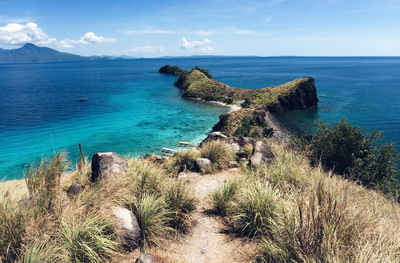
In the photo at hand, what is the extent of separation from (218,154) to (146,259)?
303 inches

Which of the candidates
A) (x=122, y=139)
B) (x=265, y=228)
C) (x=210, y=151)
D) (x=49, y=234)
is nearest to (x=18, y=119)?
(x=122, y=139)

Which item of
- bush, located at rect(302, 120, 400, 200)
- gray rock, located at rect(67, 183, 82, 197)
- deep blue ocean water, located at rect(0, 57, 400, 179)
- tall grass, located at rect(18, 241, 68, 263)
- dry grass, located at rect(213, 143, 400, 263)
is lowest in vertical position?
deep blue ocean water, located at rect(0, 57, 400, 179)

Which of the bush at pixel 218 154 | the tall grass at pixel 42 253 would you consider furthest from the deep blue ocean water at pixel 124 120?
the tall grass at pixel 42 253

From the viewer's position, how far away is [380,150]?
16.1 metres

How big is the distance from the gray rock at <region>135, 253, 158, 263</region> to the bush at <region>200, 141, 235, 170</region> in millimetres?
6891

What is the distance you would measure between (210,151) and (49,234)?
27.1 ft

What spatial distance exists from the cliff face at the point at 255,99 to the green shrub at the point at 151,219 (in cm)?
2484

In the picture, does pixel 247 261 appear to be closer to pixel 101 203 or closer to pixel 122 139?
pixel 101 203

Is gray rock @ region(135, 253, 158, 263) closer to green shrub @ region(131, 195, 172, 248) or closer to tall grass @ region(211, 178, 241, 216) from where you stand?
green shrub @ region(131, 195, 172, 248)

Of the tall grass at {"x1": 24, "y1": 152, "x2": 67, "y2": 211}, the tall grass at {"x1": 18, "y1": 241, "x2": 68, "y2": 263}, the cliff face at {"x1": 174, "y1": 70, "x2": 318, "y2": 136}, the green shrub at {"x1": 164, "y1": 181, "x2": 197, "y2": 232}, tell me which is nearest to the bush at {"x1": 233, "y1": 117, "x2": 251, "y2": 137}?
the cliff face at {"x1": 174, "y1": 70, "x2": 318, "y2": 136}

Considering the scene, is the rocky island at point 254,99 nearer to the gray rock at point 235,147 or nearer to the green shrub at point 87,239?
the gray rock at point 235,147

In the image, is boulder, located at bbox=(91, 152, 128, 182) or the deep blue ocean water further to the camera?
the deep blue ocean water

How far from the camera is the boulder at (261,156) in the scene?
11227mm

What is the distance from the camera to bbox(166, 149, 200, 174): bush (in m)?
11.9
